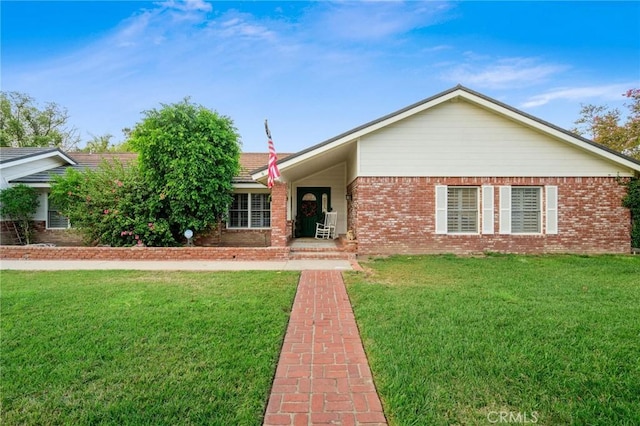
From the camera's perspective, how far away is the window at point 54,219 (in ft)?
46.4

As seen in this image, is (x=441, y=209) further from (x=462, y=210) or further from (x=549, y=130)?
(x=549, y=130)

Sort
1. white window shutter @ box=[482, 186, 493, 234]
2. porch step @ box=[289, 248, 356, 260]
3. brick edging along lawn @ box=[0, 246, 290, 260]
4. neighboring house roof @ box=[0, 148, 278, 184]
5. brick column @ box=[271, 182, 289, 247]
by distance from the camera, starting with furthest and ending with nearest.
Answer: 1. neighboring house roof @ box=[0, 148, 278, 184]
2. white window shutter @ box=[482, 186, 493, 234]
3. brick column @ box=[271, 182, 289, 247]
4. porch step @ box=[289, 248, 356, 260]
5. brick edging along lawn @ box=[0, 246, 290, 260]

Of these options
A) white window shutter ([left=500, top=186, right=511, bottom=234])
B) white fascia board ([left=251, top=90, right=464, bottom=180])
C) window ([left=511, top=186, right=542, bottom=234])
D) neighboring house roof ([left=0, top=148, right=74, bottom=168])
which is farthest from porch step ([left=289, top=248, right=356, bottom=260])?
neighboring house roof ([left=0, top=148, right=74, bottom=168])

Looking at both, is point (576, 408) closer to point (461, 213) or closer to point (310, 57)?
point (461, 213)

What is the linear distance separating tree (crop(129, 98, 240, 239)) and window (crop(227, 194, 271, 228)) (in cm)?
257

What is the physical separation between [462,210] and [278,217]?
643 centimetres

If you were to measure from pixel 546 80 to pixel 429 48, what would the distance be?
21.0ft

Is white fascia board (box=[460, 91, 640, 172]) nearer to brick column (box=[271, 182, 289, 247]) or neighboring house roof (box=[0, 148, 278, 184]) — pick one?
brick column (box=[271, 182, 289, 247])

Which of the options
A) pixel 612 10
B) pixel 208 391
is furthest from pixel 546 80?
pixel 208 391

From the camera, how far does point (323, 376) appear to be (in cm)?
312

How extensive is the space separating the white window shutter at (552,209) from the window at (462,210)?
7.87 feet

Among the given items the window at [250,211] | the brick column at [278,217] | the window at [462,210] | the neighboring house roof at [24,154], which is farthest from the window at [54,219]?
the window at [462,210]

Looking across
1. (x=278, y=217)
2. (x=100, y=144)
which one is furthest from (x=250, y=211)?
(x=100, y=144)

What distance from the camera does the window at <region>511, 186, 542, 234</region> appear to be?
36.8ft
